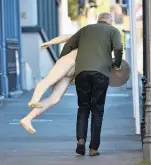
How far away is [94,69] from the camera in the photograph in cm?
813

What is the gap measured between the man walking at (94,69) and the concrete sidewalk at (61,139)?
41 cm

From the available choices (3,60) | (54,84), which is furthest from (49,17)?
(54,84)

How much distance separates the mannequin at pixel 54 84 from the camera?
8172mm

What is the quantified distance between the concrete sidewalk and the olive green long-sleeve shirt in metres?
1.14

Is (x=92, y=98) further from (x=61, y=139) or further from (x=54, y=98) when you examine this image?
(x=61, y=139)

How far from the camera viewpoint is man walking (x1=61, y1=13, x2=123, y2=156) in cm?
814

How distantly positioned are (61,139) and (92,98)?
241 cm

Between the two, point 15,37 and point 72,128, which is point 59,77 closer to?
point 72,128

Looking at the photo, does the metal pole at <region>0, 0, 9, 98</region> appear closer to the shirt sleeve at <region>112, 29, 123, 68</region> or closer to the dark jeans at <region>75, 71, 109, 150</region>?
the dark jeans at <region>75, 71, 109, 150</region>

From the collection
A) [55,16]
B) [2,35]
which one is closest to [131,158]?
[2,35]

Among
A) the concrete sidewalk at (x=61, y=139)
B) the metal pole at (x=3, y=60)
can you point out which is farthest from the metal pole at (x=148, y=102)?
the metal pole at (x=3, y=60)

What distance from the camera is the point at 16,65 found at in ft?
68.5

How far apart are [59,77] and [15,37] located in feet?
43.3

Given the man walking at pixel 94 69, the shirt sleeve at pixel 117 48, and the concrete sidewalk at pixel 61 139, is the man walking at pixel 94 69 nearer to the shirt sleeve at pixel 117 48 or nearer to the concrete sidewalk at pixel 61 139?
the shirt sleeve at pixel 117 48
